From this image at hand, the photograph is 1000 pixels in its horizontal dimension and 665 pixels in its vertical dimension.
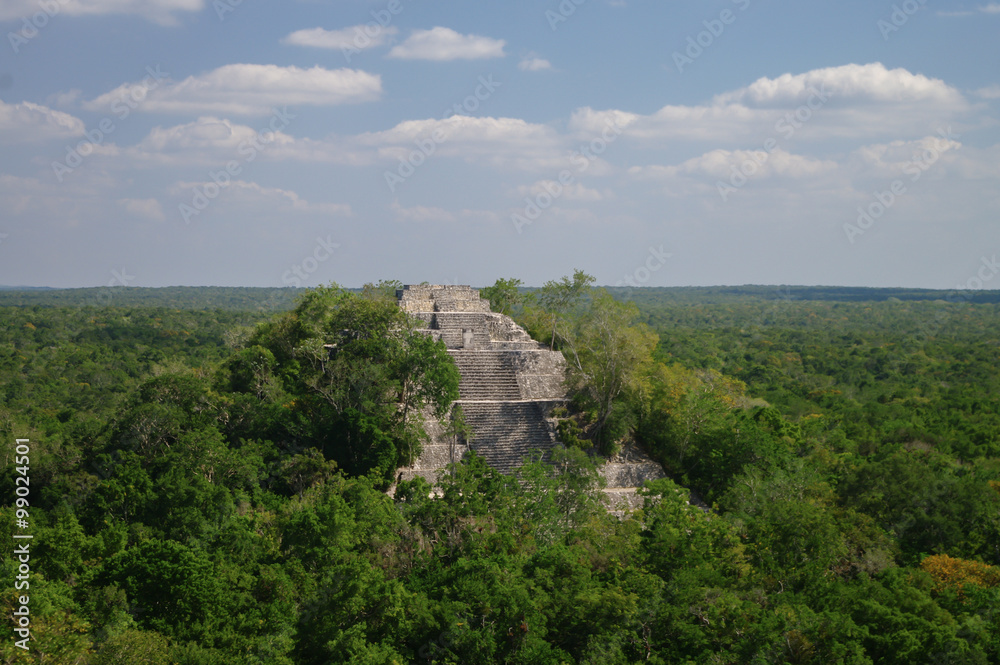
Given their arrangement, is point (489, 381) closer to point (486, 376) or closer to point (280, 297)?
point (486, 376)

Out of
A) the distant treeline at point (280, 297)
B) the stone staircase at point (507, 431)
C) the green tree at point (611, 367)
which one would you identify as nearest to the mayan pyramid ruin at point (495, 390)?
the stone staircase at point (507, 431)

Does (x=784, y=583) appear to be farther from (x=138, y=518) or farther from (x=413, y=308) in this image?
(x=413, y=308)

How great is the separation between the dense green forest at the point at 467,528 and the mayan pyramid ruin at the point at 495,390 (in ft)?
2.05

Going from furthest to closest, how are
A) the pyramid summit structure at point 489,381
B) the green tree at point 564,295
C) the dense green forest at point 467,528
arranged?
1. the green tree at point 564,295
2. the pyramid summit structure at point 489,381
3. the dense green forest at point 467,528

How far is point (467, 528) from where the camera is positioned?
1359 centimetres

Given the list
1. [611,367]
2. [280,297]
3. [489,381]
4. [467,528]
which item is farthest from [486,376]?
[280,297]

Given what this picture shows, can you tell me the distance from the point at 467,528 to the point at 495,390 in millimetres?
6783

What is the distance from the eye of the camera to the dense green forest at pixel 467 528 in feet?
35.7

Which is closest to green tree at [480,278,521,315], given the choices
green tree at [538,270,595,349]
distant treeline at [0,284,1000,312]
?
green tree at [538,270,595,349]

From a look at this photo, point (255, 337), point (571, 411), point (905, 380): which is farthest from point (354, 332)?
point (905, 380)

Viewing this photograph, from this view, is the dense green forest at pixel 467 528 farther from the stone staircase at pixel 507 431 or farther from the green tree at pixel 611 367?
the stone staircase at pixel 507 431

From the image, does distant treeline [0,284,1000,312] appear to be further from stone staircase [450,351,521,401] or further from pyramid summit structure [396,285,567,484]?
stone staircase [450,351,521,401]

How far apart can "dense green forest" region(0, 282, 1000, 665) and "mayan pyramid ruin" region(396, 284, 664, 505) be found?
2.05 feet

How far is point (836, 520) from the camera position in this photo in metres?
15.2
